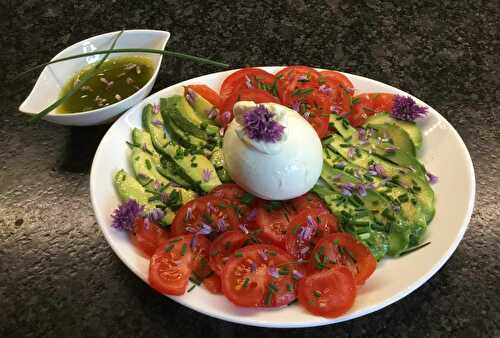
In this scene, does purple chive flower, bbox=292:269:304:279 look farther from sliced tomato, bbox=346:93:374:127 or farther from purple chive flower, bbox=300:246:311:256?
sliced tomato, bbox=346:93:374:127

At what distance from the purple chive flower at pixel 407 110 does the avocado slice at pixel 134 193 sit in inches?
32.6

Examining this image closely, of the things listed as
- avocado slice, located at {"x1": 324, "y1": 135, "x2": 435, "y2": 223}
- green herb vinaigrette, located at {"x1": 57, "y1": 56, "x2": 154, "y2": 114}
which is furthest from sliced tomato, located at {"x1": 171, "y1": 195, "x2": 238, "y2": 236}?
green herb vinaigrette, located at {"x1": 57, "y1": 56, "x2": 154, "y2": 114}

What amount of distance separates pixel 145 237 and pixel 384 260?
0.67 meters

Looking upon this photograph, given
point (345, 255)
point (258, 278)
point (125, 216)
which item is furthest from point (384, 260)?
point (125, 216)

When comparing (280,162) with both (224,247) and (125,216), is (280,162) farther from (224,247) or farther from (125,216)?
(125,216)

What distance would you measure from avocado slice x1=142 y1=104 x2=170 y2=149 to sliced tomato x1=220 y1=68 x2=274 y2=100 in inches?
9.9

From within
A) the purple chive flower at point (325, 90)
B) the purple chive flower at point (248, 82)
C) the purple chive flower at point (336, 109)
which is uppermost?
the purple chive flower at point (325, 90)

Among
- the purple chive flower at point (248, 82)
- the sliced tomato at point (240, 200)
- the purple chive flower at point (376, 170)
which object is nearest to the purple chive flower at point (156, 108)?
the purple chive flower at point (248, 82)

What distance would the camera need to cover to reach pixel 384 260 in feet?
4.37

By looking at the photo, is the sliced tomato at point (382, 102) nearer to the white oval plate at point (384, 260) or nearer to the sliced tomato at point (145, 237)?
the white oval plate at point (384, 260)

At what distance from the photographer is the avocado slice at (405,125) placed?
158 centimetres

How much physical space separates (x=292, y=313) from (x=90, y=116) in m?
1.00

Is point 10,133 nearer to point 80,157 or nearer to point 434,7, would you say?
point 80,157

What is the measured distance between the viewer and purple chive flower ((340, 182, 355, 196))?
55.3 inches
